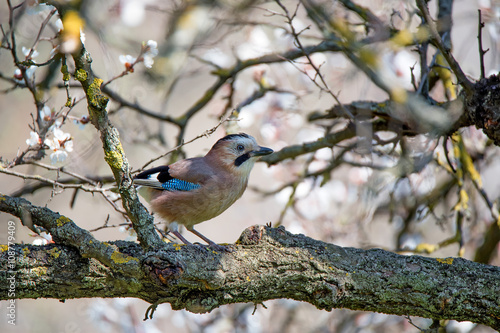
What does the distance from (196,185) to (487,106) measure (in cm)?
233

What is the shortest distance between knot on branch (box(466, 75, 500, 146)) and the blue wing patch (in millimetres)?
2226

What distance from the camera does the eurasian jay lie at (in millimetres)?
4336

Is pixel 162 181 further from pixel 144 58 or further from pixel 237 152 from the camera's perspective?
pixel 144 58

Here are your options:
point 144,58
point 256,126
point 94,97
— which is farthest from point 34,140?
point 256,126

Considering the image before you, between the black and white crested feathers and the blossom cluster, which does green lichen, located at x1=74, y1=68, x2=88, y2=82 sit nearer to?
the blossom cluster

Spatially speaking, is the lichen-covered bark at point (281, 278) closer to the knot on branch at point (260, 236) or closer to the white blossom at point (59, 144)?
the knot on branch at point (260, 236)

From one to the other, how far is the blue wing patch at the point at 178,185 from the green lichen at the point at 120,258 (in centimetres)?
170

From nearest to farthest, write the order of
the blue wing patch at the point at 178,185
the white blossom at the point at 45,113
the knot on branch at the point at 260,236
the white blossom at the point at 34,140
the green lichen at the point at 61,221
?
the green lichen at the point at 61,221, the knot on branch at the point at 260,236, the white blossom at the point at 34,140, the white blossom at the point at 45,113, the blue wing patch at the point at 178,185

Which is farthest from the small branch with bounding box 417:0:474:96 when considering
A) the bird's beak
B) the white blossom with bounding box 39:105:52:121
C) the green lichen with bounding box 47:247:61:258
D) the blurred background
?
the white blossom with bounding box 39:105:52:121

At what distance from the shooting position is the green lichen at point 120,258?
268 centimetres

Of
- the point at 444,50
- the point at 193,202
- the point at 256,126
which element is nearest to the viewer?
the point at 444,50

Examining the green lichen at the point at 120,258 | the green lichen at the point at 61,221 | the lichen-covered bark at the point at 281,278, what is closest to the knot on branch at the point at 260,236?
the lichen-covered bark at the point at 281,278

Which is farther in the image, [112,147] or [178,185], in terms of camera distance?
[178,185]

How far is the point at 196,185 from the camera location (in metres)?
4.44
